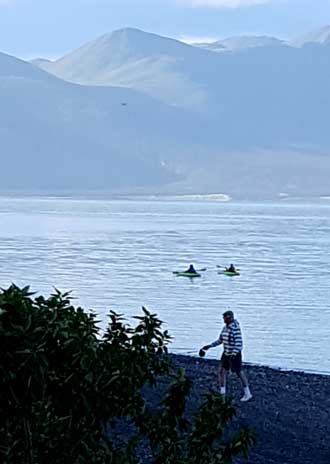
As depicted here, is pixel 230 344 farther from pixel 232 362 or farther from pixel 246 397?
pixel 246 397

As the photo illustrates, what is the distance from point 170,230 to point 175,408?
371 feet

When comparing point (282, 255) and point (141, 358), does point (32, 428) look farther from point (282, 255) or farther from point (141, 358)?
point (282, 255)

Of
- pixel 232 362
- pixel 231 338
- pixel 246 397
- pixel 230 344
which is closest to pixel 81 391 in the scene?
pixel 231 338

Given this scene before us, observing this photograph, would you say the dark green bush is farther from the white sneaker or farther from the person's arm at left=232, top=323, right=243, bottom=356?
the white sneaker

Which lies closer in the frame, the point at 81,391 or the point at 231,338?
the point at 81,391

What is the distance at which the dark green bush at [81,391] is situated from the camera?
15.7 feet

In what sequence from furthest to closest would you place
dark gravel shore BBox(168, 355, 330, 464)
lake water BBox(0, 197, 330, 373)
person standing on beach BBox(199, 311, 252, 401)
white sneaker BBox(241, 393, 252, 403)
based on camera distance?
lake water BBox(0, 197, 330, 373) → white sneaker BBox(241, 393, 252, 403) → person standing on beach BBox(199, 311, 252, 401) → dark gravel shore BBox(168, 355, 330, 464)

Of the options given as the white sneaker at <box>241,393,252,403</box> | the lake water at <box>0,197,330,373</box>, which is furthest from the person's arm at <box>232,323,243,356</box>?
the lake water at <box>0,197,330,373</box>

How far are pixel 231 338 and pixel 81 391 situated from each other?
1190cm

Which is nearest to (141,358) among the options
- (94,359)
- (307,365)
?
(94,359)

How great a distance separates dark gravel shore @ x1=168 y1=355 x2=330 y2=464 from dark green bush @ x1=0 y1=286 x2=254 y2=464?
257 inches

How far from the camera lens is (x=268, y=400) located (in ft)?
63.5

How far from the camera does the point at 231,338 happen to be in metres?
17.0

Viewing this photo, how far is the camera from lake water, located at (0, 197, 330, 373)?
1443 inches
